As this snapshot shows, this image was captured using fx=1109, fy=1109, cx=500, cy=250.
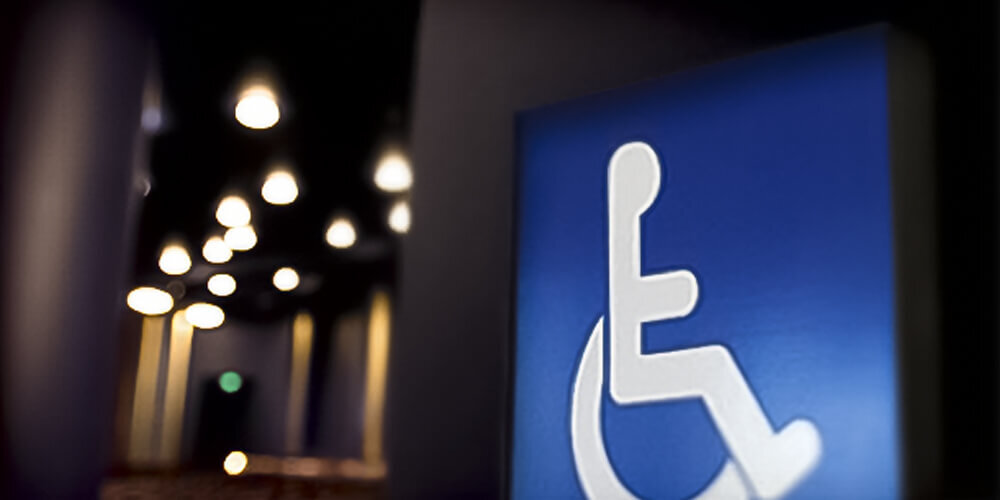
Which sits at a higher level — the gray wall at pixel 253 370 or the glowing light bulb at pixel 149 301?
the glowing light bulb at pixel 149 301

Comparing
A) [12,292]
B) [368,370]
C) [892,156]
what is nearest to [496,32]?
[892,156]

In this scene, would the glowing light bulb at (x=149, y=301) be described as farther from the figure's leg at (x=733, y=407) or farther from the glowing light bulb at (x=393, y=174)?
the figure's leg at (x=733, y=407)

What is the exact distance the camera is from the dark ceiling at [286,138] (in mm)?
5012

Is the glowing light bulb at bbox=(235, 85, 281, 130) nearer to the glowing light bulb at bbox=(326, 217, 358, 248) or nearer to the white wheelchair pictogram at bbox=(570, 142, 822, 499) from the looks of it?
the glowing light bulb at bbox=(326, 217, 358, 248)

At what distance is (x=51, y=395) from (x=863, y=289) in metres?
3.23

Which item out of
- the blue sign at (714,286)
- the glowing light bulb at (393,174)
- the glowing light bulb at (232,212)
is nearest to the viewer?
the blue sign at (714,286)

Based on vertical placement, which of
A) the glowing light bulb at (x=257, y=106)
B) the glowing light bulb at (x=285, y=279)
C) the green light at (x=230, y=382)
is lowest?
the green light at (x=230, y=382)

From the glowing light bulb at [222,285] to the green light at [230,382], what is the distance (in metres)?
0.49

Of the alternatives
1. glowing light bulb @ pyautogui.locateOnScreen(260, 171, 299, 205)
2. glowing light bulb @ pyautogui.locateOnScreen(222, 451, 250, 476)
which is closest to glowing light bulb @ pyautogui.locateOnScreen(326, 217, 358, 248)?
glowing light bulb @ pyautogui.locateOnScreen(260, 171, 299, 205)

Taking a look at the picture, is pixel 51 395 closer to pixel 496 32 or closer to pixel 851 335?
pixel 496 32

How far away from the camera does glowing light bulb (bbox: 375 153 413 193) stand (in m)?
5.12

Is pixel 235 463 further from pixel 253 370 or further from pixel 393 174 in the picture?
pixel 393 174

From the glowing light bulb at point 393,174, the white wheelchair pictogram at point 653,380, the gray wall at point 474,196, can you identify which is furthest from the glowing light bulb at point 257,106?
the white wheelchair pictogram at point 653,380

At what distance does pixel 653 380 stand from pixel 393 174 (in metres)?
2.43
